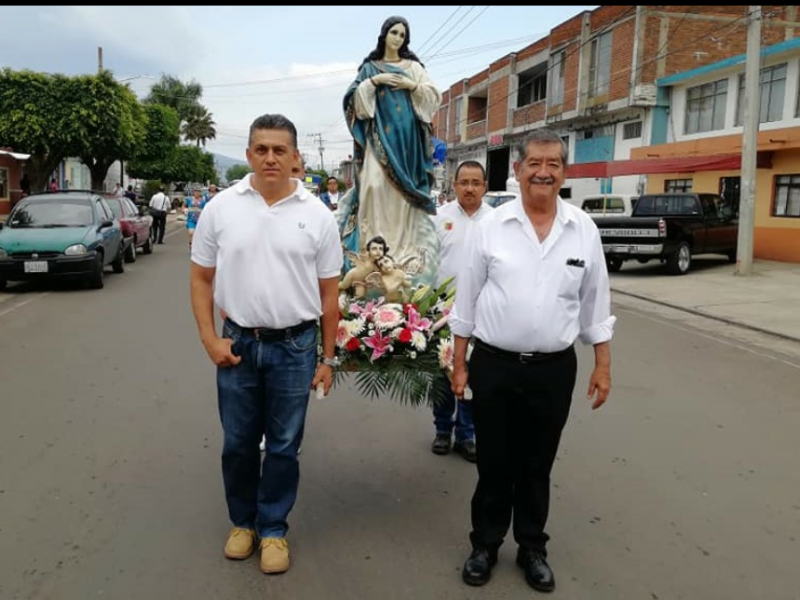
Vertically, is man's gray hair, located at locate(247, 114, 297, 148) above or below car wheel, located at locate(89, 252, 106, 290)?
above

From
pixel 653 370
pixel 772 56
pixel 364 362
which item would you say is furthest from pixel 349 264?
pixel 772 56

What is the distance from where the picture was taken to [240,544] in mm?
3246

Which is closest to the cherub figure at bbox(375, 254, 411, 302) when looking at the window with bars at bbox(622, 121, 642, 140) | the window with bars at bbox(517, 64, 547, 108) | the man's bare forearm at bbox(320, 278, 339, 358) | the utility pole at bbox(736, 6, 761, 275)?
the man's bare forearm at bbox(320, 278, 339, 358)

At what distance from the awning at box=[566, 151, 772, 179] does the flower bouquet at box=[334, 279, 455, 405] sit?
553 inches

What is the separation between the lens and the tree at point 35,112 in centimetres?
2291

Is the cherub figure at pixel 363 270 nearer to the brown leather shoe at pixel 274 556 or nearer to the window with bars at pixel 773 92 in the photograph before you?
the brown leather shoe at pixel 274 556

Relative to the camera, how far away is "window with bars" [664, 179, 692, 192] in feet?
72.4

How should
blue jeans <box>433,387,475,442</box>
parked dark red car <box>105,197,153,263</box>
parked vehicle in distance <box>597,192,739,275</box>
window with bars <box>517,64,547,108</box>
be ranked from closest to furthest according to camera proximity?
blue jeans <box>433,387,475,442</box> < parked vehicle in distance <box>597,192,739,275</box> < parked dark red car <box>105,197,153,263</box> < window with bars <box>517,64,547,108</box>

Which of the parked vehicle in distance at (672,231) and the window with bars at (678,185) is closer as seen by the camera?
the parked vehicle in distance at (672,231)

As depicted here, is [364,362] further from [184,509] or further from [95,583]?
[95,583]

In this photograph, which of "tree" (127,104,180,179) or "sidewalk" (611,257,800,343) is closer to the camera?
"sidewalk" (611,257,800,343)

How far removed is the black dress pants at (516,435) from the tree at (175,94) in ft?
204

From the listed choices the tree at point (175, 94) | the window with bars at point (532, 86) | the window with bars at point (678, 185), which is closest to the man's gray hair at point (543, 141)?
the window with bars at point (678, 185)

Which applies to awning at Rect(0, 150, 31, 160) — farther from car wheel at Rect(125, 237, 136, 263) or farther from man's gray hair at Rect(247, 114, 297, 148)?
man's gray hair at Rect(247, 114, 297, 148)
